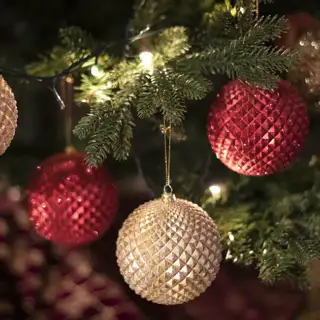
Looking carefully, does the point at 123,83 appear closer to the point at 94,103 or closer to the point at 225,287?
the point at 94,103

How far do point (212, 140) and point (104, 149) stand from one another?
0.11 metres

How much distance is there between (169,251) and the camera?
53 cm

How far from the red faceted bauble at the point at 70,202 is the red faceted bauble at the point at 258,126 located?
140mm

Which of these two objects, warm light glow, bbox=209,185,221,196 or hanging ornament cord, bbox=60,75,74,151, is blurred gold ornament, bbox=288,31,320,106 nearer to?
warm light glow, bbox=209,185,221,196

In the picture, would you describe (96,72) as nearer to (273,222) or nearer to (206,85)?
(206,85)

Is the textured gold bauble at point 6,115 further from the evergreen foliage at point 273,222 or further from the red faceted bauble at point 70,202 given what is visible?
the evergreen foliage at point 273,222

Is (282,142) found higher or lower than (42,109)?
higher

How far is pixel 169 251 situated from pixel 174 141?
7.7 inches

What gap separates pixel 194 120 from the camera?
80 centimetres

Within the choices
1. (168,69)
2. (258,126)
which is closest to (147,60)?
(168,69)

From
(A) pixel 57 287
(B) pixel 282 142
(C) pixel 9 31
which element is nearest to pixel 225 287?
(A) pixel 57 287

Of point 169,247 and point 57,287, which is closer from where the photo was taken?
point 169,247

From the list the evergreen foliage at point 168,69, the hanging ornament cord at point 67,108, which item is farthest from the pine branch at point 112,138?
the hanging ornament cord at point 67,108

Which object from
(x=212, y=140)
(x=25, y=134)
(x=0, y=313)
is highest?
(x=212, y=140)
